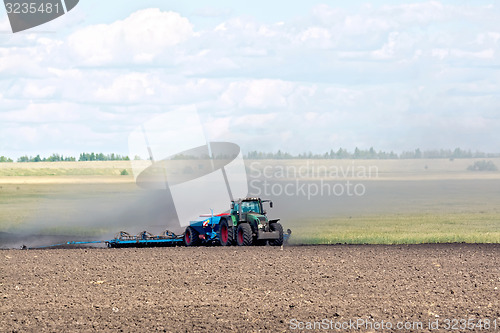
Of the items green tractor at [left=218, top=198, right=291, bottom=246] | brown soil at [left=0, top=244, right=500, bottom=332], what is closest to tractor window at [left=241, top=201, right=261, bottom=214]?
green tractor at [left=218, top=198, right=291, bottom=246]

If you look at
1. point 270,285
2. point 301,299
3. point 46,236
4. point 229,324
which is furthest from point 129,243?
point 229,324

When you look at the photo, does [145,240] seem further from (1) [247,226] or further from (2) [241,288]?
(2) [241,288]

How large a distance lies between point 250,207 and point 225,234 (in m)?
1.48

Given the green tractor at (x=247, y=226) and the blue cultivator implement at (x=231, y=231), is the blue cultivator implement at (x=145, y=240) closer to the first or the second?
the blue cultivator implement at (x=231, y=231)

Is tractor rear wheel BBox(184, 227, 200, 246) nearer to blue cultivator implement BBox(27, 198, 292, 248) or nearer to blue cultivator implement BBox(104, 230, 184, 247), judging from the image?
blue cultivator implement BBox(27, 198, 292, 248)

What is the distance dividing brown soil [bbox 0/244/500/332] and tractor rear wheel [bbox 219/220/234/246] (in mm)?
1607

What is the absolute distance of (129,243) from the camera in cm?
2947

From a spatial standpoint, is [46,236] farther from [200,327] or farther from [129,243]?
[200,327]

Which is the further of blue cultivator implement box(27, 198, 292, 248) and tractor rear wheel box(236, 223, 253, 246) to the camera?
blue cultivator implement box(27, 198, 292, 248)

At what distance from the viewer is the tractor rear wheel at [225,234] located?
1108 inches

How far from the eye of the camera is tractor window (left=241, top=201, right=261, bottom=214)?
28.7m

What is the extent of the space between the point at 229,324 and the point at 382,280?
6.54m

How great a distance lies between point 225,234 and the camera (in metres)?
28.7

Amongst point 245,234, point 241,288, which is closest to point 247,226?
point 245,234
